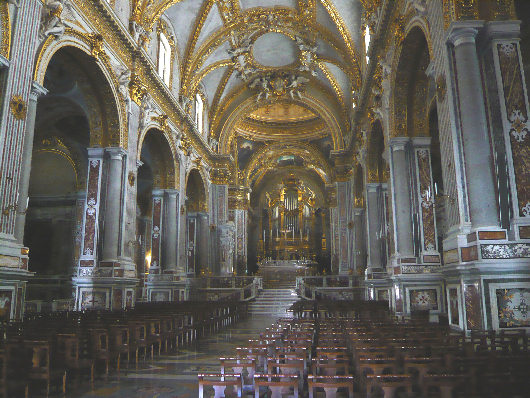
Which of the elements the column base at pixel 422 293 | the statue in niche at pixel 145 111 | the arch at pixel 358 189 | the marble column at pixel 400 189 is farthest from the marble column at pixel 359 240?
the statue in niche at pixel 145 111

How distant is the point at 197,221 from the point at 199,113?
19.9ft

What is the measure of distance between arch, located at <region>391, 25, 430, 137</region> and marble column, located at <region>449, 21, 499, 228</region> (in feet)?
14.5

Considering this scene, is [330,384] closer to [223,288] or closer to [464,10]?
[464,10]

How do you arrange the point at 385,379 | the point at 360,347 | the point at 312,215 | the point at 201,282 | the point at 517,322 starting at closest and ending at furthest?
the point at 385,379
the point at 360,347
the point at 517,322
the point at 201,282
the point at 312,215

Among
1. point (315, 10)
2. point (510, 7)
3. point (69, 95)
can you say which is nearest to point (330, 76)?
point (315, 10)

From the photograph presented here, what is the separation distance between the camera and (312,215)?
40.8 meters

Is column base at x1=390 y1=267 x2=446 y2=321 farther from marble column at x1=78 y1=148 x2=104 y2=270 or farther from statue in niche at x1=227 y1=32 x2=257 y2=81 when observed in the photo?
statue in niche at x1=227 y1=32 x2=257 y2=81

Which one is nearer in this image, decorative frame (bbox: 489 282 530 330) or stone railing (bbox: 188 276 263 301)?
decorative frame (bbox: 489 282 530 330)

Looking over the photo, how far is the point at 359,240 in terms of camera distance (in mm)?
23141

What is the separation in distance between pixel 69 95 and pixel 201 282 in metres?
12.9

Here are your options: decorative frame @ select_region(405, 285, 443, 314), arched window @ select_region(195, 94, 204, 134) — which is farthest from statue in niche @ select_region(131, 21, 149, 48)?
decorative frame @ select_region(405, 285, 443, 314)

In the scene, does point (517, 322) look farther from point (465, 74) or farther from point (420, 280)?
point (420, 280)

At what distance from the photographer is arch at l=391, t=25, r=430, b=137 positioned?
41.9ft

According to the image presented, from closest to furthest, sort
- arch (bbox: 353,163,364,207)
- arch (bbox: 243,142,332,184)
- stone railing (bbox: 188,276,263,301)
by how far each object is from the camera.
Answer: stone railing (bbox: 188,276,263,301)
arch (bbox: 353,163,364,207)
arch (bbox: 243,142,332,184)
